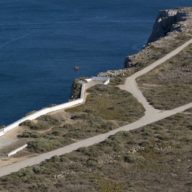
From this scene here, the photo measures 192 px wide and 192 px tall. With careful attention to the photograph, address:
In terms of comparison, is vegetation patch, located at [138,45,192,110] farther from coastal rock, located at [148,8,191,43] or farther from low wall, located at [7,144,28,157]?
coastal rock, located at [148,8,191,43]

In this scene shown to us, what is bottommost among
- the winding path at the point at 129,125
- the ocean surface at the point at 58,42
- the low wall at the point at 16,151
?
the ocean surface at the point at 58,42

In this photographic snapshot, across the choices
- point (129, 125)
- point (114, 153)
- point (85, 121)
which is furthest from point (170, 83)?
point (114, 153)

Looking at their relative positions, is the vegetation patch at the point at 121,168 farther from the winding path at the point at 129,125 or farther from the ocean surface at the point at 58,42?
the ocean surface at the point at 58,42

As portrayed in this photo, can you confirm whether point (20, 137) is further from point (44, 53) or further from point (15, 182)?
point (44, 53)

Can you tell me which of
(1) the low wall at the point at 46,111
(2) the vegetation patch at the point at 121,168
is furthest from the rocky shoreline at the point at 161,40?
(2) the vegetation patch at the point at 121,168

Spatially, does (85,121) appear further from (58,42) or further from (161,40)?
(58,42)

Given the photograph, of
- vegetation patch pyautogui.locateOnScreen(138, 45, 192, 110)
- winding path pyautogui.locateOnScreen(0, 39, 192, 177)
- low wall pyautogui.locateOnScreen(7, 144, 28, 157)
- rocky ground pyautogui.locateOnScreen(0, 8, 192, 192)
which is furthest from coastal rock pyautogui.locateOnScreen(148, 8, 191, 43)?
low wall pyautogui.locateOnScreen(7, 144, 28, 157)
